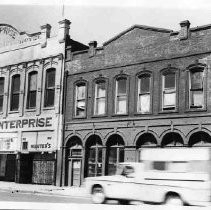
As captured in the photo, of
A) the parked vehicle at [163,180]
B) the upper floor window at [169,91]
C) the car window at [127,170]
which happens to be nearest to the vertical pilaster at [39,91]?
the upper floor window at [169,91]

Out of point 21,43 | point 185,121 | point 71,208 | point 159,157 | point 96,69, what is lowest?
point 71,208

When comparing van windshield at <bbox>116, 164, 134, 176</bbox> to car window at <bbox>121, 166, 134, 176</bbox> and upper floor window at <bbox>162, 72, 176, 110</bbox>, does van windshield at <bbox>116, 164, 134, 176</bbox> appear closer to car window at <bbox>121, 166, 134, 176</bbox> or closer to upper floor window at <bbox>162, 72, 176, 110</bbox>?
car window at <bbox>121, 166, 134, 176</bbox>

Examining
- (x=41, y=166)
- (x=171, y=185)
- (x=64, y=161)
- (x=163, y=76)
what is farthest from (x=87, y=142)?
(x=171, y=185)

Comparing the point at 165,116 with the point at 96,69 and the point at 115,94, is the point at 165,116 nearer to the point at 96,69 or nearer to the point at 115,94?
the point at 115,94

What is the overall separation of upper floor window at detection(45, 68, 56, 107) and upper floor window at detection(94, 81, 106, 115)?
3.18 metres

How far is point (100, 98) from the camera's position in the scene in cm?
2341

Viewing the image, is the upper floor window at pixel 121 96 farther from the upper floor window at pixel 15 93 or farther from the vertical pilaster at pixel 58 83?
the upper floor window at pixel 15 93

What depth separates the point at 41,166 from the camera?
25562mm

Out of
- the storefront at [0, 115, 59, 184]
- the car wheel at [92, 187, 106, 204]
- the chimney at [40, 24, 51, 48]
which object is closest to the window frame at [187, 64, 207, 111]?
the car wheel at [92, 187, 106, 204]

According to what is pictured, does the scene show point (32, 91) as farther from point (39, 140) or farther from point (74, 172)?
point (74, 172)

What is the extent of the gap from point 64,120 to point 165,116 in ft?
21.2

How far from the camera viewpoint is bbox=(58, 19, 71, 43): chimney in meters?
25.4

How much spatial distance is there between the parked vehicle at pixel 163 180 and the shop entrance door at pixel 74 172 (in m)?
7.95

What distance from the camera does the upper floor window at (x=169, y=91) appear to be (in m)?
20.7
